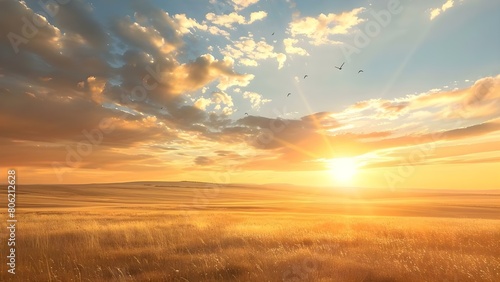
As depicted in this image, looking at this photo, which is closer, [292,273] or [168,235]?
[292,273]

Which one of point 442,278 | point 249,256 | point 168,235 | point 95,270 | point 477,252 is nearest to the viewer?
point 442,278

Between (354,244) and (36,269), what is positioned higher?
(36,269)

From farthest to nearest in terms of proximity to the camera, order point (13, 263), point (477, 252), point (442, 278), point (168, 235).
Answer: point (168, 235), point (477, 252), point (13, 263), point (442, 278)

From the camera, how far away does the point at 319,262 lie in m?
9.86

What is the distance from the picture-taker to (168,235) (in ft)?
51.2

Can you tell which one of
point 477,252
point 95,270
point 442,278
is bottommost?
point 477,252

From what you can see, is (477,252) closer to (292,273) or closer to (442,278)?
(442,278)

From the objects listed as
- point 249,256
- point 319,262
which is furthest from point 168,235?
point 319,262

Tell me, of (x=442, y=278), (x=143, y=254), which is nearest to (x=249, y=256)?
(x=143, y=254)

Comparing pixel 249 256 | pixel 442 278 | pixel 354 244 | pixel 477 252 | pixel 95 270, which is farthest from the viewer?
pixel 354 244

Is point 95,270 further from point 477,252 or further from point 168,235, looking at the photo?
point 477,252

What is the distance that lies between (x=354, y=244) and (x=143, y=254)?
28.6 feet

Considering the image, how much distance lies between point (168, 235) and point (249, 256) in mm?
6429

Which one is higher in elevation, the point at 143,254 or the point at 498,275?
the point at 143,254
